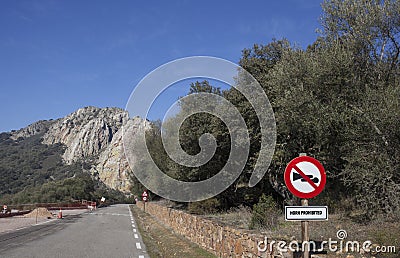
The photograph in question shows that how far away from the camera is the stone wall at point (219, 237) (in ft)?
27.4

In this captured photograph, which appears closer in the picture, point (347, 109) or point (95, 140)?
point (347, 109)

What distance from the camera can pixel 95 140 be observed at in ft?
462

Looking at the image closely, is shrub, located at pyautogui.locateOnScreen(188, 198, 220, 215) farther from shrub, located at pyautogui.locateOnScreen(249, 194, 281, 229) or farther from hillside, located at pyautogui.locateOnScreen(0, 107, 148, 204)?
hillside, located at pyautogui.locateOnScreen(0, 107, 148, 204)

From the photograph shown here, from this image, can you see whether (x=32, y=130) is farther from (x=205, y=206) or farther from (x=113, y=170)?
(x=205, y=206)

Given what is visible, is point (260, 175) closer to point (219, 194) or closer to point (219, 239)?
point (219, 194)

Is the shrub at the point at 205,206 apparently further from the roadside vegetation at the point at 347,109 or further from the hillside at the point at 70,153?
the hillside at the point at 70,153

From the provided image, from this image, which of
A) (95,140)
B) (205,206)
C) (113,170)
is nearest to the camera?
(205,206)

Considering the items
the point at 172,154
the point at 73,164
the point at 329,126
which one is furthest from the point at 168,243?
the point at 73,164

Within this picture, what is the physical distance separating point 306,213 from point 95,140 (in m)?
140

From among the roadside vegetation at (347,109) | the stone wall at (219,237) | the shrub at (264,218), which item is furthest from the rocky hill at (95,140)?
the shrub at (264,218)

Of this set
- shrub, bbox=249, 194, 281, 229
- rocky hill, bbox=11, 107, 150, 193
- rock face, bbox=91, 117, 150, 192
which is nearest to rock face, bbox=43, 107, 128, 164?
rocky hill, bbox=11, 107, 150, 193

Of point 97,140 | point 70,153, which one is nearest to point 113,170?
point 97,140

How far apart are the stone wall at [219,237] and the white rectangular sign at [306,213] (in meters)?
1.39

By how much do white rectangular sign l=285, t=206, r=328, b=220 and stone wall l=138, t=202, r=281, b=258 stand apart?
1.39 metres
